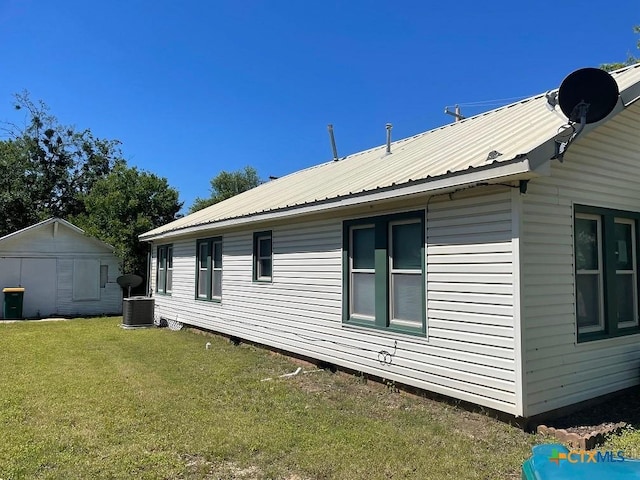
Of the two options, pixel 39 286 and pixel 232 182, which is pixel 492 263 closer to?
pixel 39 286

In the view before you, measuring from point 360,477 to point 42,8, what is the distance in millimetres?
10767

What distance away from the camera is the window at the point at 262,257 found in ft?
31.4

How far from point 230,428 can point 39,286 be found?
1607 cm

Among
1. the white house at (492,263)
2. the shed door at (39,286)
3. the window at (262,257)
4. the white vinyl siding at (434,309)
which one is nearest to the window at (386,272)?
the white house at (492,263)

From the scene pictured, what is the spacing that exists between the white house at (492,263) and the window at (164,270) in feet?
25.7

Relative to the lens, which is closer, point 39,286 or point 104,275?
point 39,286

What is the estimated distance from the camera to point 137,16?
36.4ft

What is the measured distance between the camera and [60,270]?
1794 cm

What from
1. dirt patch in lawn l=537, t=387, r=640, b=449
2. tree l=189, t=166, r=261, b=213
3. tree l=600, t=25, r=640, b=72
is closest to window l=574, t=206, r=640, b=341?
dirt patch in lawn l=537, t=387, r=640, b=449

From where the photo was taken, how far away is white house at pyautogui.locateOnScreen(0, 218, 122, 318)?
56.4 ft

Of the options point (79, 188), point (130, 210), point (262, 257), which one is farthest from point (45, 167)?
point (262, 257)

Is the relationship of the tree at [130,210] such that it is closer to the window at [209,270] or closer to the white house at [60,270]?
the white house at [60,270]

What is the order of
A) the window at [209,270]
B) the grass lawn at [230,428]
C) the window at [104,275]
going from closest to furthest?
the grass lawn at [230,428], the window at [209,270], the window at [104,275]

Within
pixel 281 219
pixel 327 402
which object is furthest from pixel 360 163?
pixel 327 402
